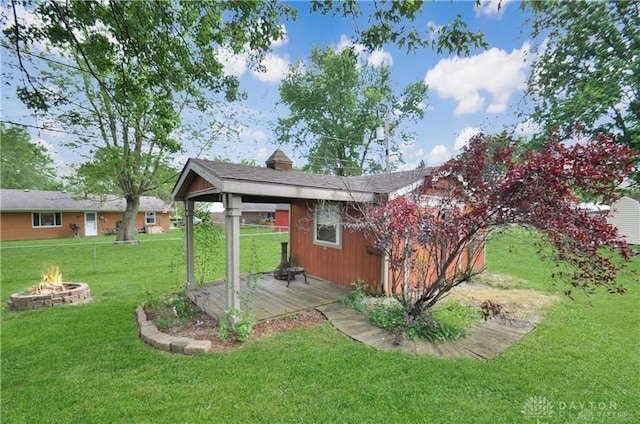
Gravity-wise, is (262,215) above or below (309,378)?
above

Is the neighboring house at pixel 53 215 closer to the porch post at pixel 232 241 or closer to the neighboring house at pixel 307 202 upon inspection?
the neighboring house at pixel 307 202

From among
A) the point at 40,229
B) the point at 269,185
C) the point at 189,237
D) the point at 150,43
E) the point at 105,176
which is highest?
the point at 150,43

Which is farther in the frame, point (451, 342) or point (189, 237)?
point (189, 237)

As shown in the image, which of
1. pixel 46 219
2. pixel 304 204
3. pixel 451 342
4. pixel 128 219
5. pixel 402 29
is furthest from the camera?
pixel 46 219

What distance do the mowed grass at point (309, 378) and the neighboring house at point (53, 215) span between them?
54.6 feet

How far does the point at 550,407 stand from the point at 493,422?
0.72 m

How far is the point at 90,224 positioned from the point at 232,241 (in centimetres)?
2401

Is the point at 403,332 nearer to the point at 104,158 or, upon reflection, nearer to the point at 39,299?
the point at 39,299

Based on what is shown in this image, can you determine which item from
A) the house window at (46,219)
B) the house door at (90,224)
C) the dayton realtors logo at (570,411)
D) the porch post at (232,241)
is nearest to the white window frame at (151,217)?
the house door at (90,224)

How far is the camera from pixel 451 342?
3.98m

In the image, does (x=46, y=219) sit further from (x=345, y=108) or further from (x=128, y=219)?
(x=345, y=108)

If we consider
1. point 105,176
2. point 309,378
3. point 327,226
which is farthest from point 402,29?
point 105,176

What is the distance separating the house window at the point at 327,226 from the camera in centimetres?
650

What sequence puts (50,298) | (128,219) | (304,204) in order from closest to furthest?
(50,298)
(304,204)
(128,219)
